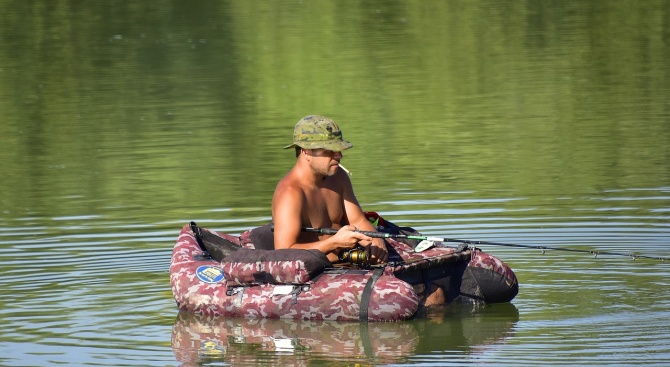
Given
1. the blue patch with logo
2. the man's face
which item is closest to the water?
the blue patch with logo

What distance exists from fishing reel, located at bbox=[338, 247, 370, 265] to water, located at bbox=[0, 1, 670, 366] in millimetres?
532

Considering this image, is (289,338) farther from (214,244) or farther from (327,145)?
(214,244)

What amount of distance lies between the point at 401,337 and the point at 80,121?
1496 centimetres

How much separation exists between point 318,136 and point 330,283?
1023mm

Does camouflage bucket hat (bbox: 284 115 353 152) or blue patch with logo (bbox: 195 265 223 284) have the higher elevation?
camouflage bucket hat (bbox: 284 115 353 152)

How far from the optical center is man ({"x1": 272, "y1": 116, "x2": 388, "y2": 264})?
1015cm

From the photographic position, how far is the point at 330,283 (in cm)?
991

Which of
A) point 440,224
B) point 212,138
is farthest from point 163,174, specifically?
point 440,224

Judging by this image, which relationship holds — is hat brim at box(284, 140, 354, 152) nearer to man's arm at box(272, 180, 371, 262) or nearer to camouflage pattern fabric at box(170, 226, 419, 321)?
man's arm at box(272, 180, 371, 262)

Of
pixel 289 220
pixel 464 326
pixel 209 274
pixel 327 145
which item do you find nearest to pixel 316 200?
pixel 289 220

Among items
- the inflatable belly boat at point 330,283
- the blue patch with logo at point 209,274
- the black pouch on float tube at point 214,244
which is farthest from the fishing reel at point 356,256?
the black pouch on float tube at point 214,244

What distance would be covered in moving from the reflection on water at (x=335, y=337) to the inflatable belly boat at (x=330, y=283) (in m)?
0.09

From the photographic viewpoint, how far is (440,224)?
43.6 feet

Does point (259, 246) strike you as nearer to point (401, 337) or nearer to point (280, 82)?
point (401, 337)
